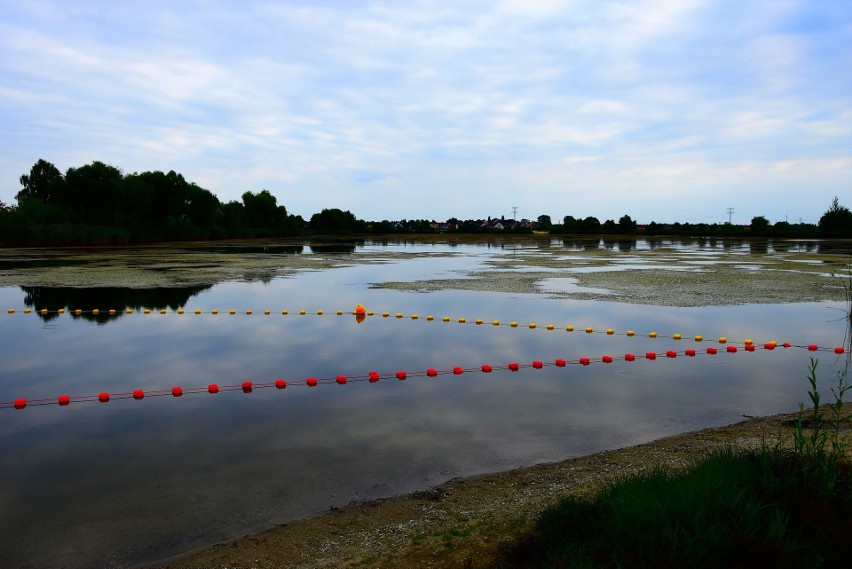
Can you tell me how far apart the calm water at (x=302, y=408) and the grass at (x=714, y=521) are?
2008 millimetres

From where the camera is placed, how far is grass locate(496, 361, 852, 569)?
419 cm

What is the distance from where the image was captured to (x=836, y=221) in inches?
3984

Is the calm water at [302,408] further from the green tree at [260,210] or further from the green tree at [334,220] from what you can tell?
the green tree at [334,220]

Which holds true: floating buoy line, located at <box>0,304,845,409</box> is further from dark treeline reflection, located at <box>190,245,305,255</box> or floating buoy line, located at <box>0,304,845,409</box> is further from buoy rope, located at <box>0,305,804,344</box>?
dark treeline reflection, located at <box>190,245,305,255</box>

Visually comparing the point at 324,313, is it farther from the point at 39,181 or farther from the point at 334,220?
the point at 334,220

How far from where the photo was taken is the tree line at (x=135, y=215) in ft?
213

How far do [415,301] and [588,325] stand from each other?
6.61 m

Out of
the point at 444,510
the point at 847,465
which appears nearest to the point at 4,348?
the point at 444,510

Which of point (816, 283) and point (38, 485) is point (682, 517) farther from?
point (816, 283)

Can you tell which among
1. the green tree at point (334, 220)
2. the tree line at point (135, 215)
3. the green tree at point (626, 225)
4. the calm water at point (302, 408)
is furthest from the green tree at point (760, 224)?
the calm water at point (302, 408)

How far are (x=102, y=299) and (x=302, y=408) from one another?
49.1ft

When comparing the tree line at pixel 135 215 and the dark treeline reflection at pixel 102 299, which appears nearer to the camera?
the dark treeline reflection at pixel 102 299

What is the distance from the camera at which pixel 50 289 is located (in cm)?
2345

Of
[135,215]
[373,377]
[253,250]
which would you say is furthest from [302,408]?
[135,215]
